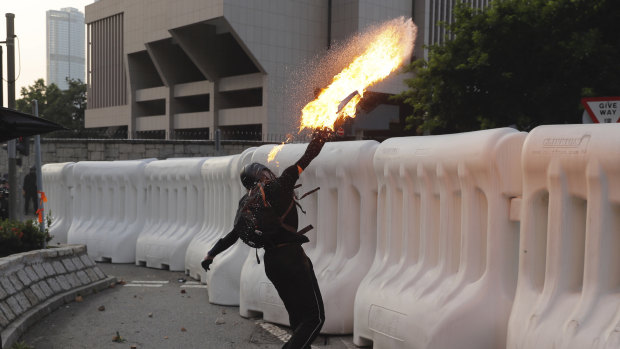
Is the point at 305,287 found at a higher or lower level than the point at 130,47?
lower

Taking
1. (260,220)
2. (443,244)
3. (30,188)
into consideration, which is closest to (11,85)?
(260,220)

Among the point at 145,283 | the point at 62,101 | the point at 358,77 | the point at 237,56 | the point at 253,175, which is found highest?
the point at 237,56

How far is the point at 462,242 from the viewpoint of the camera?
5430 mm

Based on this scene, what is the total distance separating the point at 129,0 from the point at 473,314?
A: 69.3 meters

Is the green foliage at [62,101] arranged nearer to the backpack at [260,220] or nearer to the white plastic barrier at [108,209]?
the white plastic barrier at [108,209]

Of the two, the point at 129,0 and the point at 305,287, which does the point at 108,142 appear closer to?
the point at 305,287

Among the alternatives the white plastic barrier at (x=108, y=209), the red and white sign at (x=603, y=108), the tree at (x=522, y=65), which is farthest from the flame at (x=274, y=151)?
the tree at (x=522, y=65)

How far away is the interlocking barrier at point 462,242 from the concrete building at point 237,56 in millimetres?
Answer: 37666

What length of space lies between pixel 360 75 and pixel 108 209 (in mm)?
8199

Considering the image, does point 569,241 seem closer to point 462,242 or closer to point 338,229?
point 462,242

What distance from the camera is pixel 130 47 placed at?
224ft

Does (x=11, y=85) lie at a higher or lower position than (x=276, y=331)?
higher

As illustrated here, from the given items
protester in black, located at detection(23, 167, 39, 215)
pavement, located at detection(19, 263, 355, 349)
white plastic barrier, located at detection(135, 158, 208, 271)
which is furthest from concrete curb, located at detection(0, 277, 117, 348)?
protester in black, located at detection(23, 167, 39, 215)

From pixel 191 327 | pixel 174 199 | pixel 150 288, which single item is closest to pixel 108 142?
pixel 174 199
